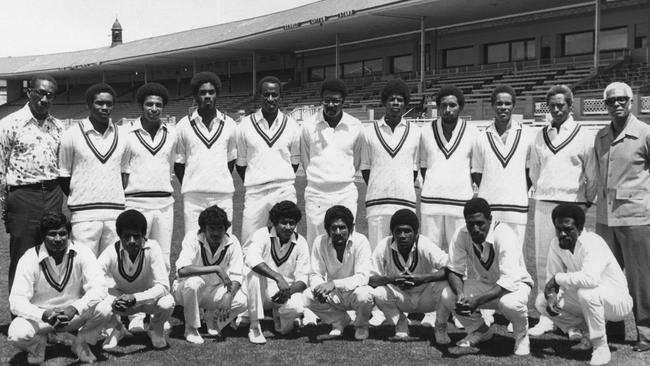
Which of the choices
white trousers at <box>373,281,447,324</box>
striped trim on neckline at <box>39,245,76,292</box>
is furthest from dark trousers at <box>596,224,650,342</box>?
striped trim on neckline at <box>39,245,76,292</box>

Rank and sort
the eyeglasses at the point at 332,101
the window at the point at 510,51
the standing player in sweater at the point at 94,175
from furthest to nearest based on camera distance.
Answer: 1. the window at the point at 510,51
2. the eyeglasses at the point at 332,101
3. the standing player in sweater at the point at 94,175

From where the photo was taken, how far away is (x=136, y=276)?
5.49m

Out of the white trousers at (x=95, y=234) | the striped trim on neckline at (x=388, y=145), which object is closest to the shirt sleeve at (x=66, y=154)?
the white trousers at (x=95, y=234)

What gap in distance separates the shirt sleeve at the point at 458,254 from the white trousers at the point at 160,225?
8.30 ft

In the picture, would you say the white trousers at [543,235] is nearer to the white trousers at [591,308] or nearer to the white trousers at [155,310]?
the white trousers at [591,308]

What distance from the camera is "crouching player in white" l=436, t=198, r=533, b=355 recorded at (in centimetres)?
507

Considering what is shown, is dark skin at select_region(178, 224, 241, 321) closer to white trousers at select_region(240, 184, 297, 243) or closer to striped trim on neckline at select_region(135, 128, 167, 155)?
white trousers at select_region(240, 184, 297, 243)

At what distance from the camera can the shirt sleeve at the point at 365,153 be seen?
632cm

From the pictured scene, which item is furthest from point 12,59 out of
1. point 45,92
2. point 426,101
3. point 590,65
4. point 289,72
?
point 45,92

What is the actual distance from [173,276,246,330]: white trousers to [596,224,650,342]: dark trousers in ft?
10.4

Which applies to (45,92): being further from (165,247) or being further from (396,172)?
(396,172)

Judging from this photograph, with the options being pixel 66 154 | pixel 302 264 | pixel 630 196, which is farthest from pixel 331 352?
pixel 66 154

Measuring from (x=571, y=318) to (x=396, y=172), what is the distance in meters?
1.96

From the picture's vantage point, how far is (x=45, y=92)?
5559 mm
